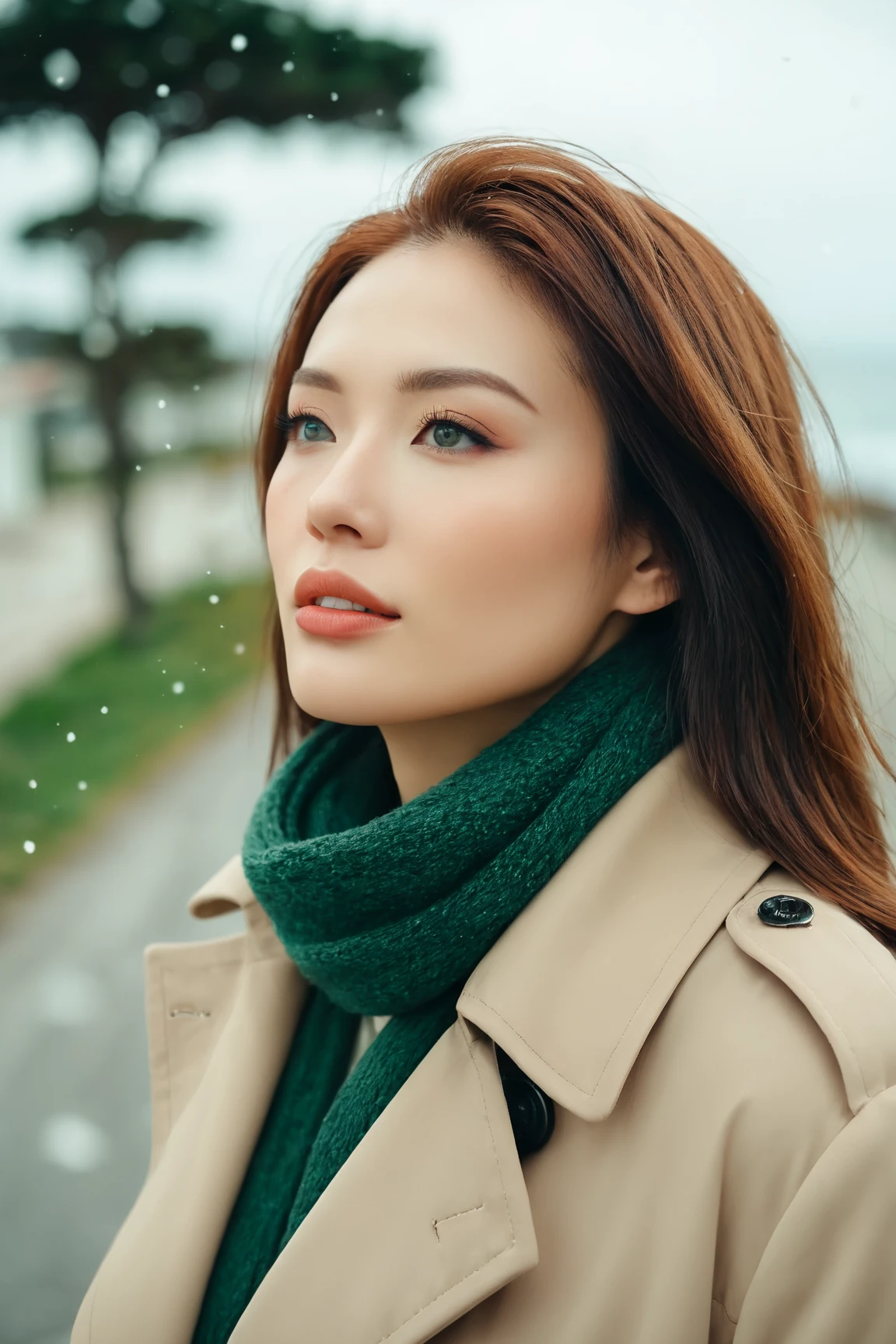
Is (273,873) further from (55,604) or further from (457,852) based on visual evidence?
(55,604)

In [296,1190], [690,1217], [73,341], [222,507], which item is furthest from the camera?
[73,341]

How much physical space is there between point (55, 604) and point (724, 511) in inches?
105

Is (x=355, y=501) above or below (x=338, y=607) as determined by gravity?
above

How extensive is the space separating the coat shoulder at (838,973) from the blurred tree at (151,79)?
1.88 meters

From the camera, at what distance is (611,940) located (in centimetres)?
93

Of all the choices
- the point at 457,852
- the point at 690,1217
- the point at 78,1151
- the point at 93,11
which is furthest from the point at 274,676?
the point at 93,11

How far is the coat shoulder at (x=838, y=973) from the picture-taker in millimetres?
764

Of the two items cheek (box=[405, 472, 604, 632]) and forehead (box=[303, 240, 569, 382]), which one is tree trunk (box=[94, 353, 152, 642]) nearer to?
forehead (box=[303, 240, 569, 382])

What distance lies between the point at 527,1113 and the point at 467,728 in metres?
0.39

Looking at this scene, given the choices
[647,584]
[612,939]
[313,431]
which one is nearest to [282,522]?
[313,431]

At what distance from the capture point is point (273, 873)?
3.40 feet

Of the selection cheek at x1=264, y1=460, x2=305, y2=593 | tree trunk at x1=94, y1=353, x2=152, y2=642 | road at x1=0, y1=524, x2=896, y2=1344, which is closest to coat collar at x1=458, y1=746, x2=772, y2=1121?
cheek at x1=264, y1=460, x2=305, y2=593

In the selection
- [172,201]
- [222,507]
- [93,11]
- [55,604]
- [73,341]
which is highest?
[93,11]

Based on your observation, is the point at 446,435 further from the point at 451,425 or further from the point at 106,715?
the point at 106,715
